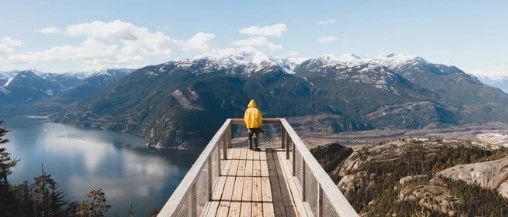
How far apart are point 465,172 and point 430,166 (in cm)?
2050

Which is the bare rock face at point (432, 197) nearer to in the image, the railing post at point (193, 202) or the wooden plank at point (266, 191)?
the wooden plank at point (266, 191)

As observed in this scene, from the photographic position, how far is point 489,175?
165125 millimetres

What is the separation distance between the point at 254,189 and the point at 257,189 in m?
Answer: 0.08

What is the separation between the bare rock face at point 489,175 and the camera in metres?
164

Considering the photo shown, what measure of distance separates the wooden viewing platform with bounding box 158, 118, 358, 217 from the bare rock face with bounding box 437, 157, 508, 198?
16738cm

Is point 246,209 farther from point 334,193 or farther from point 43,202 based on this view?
point 43,202

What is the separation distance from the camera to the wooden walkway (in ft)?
34.6

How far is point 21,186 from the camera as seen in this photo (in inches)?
3199

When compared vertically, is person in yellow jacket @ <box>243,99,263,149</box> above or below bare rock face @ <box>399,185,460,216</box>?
above

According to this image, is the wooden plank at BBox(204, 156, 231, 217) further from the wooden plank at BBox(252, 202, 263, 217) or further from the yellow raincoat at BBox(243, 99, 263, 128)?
the yellow raincoat at BBox(243, 99, 263, 128)

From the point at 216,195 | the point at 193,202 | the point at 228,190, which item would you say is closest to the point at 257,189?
the point at 228,190

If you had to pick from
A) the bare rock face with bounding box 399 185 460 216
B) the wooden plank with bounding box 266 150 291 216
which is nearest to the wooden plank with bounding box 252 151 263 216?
the wooden plank with bounding box 266 150 291 216

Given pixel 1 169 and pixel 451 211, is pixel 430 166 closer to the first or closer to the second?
pixel 451 211

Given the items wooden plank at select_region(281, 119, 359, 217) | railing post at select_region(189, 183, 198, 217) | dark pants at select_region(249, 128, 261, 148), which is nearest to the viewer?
wooden plank at select_region(281, 119, 359, 217)
